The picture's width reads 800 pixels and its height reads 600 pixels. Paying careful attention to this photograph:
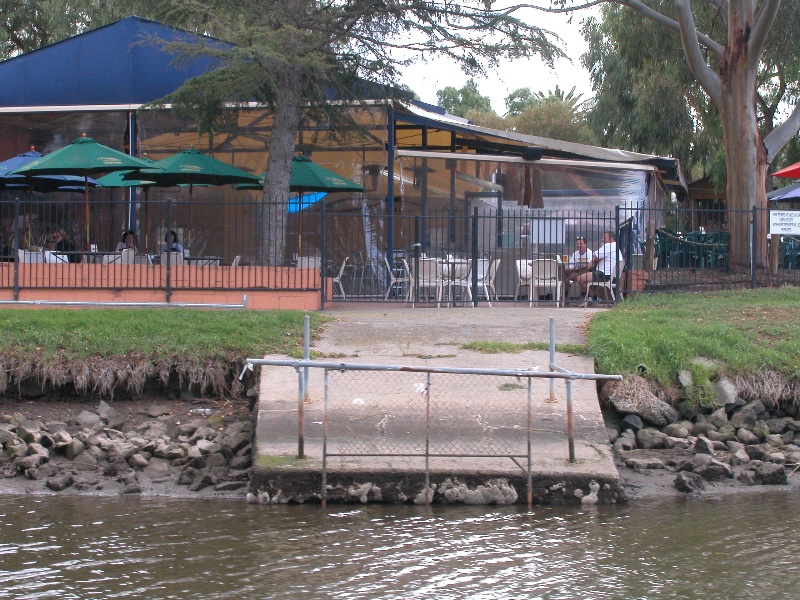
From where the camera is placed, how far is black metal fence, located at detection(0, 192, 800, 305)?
A: 14164 mm

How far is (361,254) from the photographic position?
1798cm

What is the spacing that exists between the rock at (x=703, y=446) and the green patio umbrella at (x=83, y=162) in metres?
10.1

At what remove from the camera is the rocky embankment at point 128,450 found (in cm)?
882

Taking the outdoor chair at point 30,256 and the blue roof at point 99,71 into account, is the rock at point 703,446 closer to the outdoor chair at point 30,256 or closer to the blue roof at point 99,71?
the outdoor chair at point 30,256

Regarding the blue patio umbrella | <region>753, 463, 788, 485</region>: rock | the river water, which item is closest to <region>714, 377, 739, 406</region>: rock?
<region>753, 463, 788, 485</region>: rock

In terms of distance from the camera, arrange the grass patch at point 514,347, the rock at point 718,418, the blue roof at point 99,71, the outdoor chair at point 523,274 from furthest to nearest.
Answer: the blue roof at point 99,71, the outdoor chair at point 523,274, the grass patch at point 514,347, the rock at point 718,418

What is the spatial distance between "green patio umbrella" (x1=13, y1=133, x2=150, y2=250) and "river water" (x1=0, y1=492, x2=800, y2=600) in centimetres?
800

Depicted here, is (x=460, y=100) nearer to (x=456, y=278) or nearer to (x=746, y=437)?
(x=456, y=278)

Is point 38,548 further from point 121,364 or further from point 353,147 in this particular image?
point 353,147

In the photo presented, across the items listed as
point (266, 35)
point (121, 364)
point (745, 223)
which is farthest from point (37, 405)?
point (745, 223)

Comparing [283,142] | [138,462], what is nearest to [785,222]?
[283,142]

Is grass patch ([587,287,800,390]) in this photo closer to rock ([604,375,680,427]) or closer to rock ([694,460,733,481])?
rock ([604,375,680,427])

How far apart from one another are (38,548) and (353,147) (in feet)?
44.6

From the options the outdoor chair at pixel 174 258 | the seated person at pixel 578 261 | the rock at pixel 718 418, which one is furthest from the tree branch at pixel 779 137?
the outdoor chair at pixel 174 258
